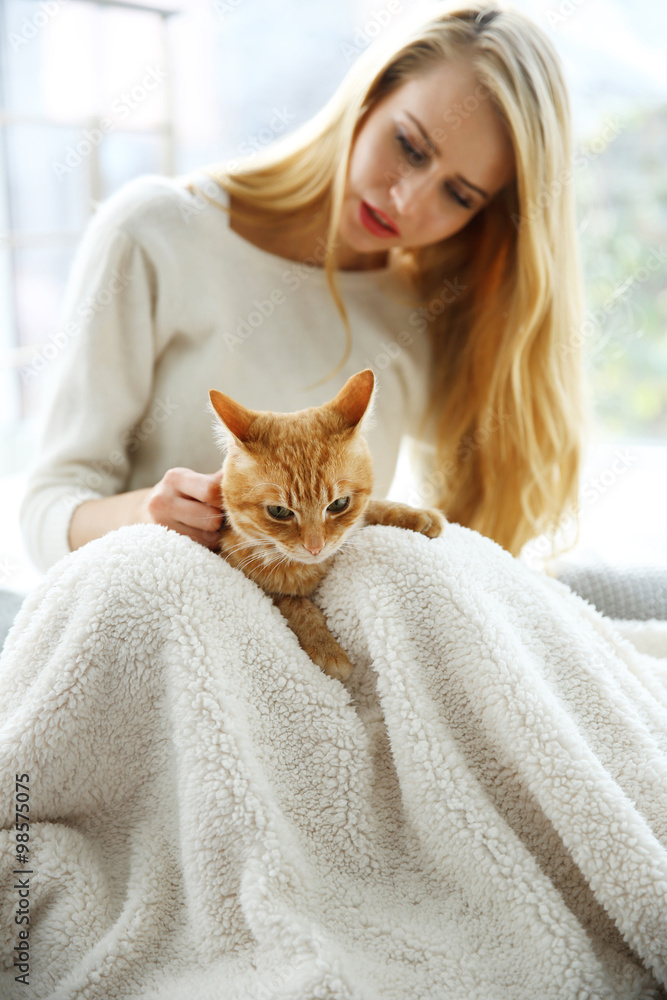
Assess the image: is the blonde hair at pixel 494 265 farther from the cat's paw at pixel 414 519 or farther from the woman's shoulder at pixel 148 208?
the cat's paw at pixel 414 519

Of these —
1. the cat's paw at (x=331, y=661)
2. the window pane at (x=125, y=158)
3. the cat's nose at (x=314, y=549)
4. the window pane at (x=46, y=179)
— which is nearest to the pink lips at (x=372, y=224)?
the cat's nose at (x=314, y=549)

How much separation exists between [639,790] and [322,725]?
13.5 inches

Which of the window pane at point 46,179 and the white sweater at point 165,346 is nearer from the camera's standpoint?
the white sweater at point 165,346

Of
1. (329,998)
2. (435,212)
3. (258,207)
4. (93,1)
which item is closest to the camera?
(329,998)

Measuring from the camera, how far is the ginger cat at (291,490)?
86 centimetres

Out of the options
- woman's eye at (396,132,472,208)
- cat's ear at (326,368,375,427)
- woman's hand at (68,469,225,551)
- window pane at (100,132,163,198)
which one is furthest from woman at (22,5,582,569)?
window pane at (100,132,163,198)

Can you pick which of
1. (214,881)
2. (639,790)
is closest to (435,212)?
(639,790)

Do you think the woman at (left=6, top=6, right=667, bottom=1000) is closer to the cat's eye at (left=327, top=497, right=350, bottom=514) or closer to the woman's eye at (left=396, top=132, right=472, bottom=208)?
A: the cat's eye at (left=327, top=497, right=350, bottom=514)

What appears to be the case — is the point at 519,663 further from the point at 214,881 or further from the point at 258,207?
the point at 258,207

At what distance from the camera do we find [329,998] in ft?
1.84

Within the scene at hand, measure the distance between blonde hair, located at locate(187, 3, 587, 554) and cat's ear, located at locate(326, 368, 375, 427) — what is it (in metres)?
0.55

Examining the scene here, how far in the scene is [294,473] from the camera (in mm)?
877

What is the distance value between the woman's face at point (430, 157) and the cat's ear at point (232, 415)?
26.5 inches

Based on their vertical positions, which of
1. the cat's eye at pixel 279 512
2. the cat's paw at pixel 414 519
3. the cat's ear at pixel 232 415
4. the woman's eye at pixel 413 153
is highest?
the woman's eye at pixel 413 153
